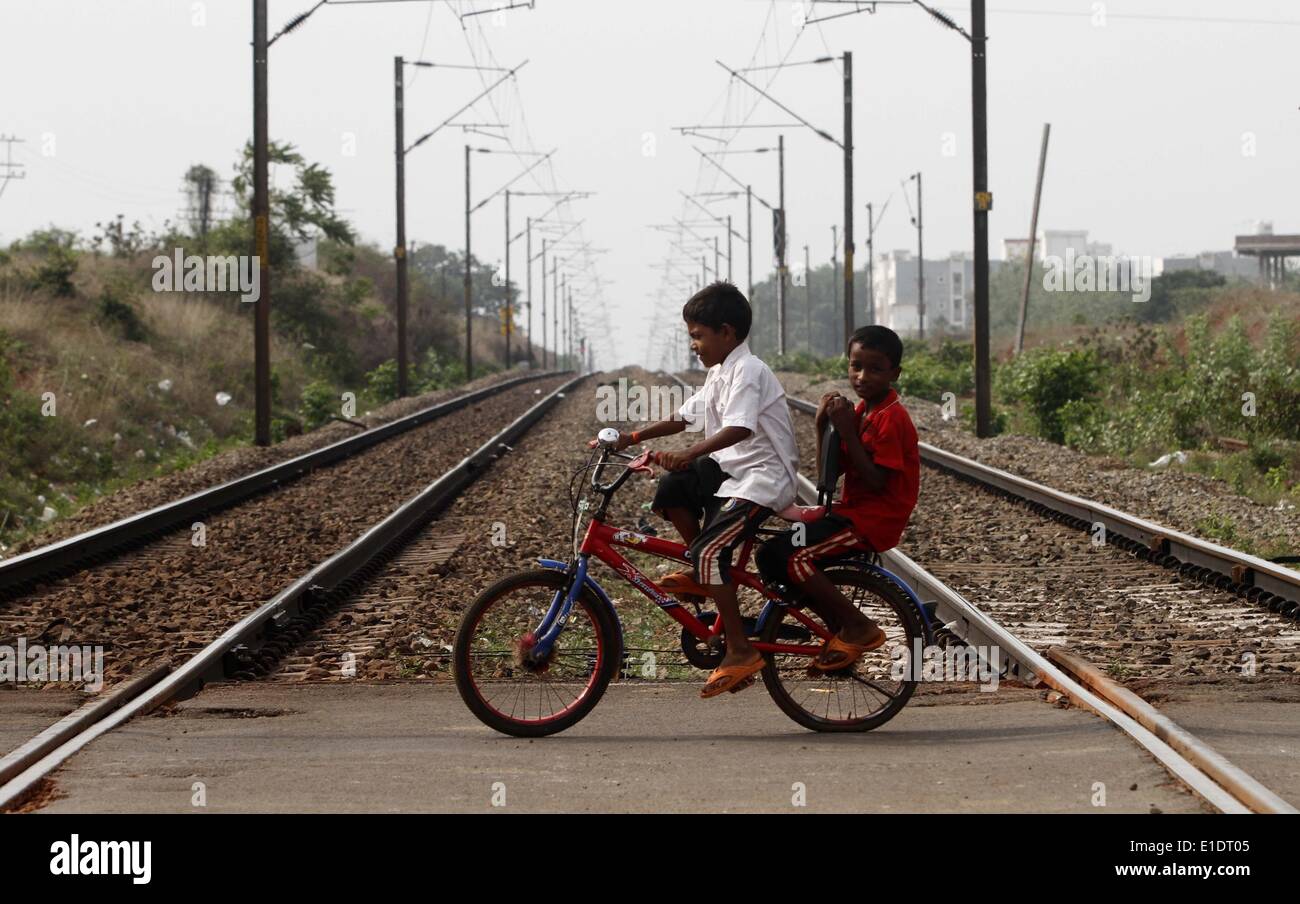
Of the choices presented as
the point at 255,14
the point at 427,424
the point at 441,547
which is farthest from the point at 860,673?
the point at 427,424

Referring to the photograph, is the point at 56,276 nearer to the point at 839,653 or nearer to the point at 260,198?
the point at 260,198

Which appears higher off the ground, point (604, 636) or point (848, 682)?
point (604, 636)

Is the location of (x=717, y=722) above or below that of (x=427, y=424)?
below

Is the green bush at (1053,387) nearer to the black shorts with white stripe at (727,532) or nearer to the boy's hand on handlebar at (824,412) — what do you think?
the boy's hand on handlebar at (824,412)

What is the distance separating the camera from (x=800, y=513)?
22.2 feet

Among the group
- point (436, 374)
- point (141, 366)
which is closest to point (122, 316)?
point (141, 366)

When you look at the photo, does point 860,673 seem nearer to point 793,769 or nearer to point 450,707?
point 793,769

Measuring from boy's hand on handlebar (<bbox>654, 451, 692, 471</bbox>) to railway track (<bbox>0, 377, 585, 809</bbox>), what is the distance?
2542 mm

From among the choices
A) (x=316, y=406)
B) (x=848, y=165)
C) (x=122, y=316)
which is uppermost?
(x=848, y=165)

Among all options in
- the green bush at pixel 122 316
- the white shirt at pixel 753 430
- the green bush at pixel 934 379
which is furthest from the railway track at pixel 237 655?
the green bush at pixel 934 379

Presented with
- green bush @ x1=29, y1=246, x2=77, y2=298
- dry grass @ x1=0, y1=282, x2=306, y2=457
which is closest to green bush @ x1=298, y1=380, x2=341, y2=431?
→ dry grass @ x1=0, y1=282, x2=306, y2=457

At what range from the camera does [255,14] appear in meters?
26.6

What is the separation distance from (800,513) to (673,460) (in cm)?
59
